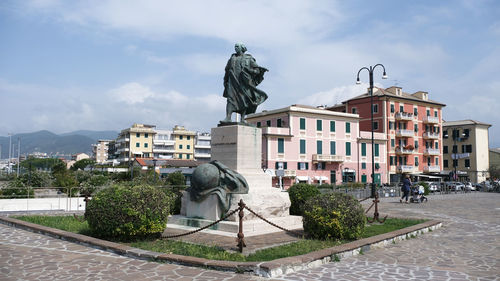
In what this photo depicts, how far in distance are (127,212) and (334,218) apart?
13.6ft

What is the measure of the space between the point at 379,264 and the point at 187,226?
4.92 m

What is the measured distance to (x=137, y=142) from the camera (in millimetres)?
87312

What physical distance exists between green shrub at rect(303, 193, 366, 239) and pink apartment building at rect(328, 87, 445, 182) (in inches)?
1806

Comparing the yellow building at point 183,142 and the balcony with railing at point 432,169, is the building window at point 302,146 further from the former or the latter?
the yellow building at point 183,142

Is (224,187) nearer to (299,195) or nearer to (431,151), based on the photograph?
(299,195)

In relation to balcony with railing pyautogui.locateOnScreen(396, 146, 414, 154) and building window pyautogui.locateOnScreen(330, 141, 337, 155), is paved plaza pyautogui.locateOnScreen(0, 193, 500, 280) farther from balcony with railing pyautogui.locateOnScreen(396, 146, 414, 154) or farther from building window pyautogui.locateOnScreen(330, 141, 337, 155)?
balcony with railing pyautogui.locateOnScreen(396, 146, 414, 154)

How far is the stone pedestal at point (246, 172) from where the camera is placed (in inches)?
394

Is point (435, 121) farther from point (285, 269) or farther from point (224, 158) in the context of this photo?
point (285, 269)

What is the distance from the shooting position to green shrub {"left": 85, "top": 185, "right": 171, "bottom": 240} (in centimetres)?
801

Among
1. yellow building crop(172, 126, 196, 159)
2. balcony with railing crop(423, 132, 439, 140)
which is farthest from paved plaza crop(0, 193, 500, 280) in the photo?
yellow building crop(172, 126, 196, 159)

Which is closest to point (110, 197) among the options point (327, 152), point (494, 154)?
point (327, 152)

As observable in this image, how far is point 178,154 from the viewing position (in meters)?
A: 90.7

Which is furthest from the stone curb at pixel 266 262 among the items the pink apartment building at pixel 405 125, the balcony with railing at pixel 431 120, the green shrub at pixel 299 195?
the balcony with railing at pixel 431 120

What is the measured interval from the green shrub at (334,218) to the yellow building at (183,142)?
272 feet
